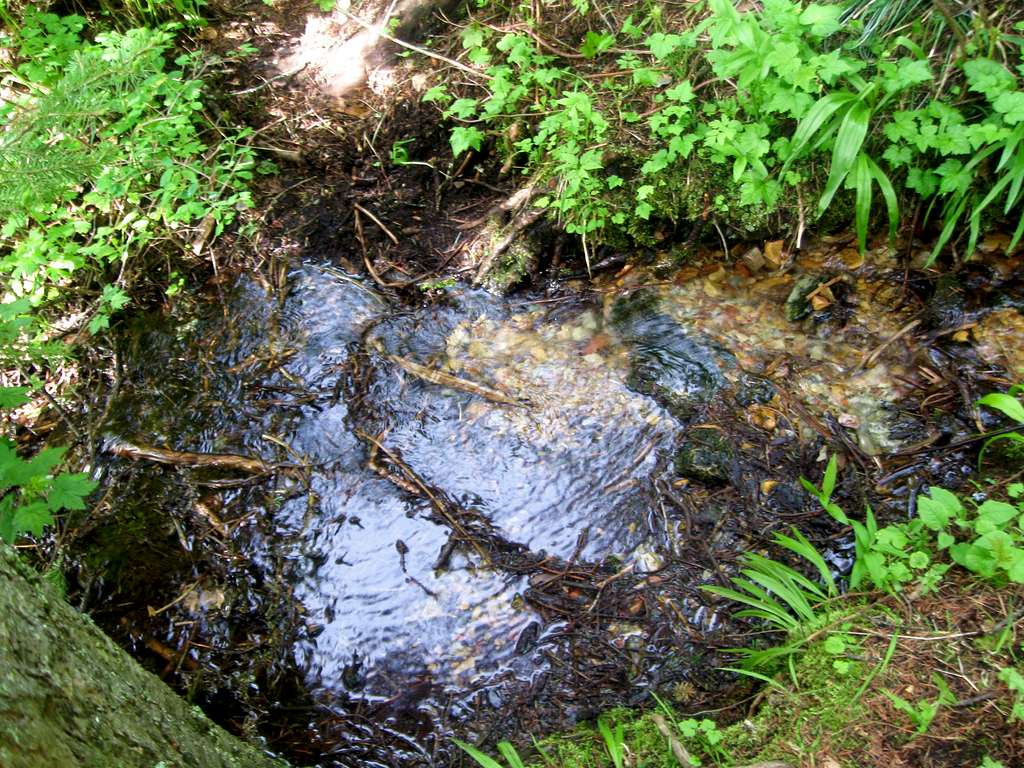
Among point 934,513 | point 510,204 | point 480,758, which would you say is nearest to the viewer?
point 480,758

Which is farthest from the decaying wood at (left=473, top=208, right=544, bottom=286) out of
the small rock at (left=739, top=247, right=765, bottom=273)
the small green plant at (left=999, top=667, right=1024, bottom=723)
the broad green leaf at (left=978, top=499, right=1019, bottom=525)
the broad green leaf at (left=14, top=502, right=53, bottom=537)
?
the small green plant at (left=999, top=667, right=1024, bottom=723)

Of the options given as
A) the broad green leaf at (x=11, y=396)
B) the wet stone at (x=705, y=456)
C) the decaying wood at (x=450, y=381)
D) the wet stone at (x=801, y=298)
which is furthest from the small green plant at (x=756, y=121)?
the broad green leaf at (x=11, y=396)

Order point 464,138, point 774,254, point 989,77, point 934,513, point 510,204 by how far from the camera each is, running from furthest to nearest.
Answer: point 510,204
point 464,138
point 774,254
point 989,77
point 934,513

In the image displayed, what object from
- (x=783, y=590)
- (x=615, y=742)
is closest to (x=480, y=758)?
(x=615, y=742)

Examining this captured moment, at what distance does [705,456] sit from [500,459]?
91 centimetres

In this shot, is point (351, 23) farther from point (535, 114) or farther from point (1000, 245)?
point (1000, 245)

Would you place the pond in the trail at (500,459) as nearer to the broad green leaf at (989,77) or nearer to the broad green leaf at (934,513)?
the broad green leaf at (934,513)

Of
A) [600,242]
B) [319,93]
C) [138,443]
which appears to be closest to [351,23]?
[319,93]

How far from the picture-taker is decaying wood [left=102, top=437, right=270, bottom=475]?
9.92 feet

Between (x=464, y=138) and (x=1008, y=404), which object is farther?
(x=464, y=138)

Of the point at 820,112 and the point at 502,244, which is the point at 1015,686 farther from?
the point at 502,244

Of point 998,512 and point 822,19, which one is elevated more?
point 822,19

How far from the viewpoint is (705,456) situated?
9.36 feet

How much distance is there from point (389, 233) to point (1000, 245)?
10.2 ft
